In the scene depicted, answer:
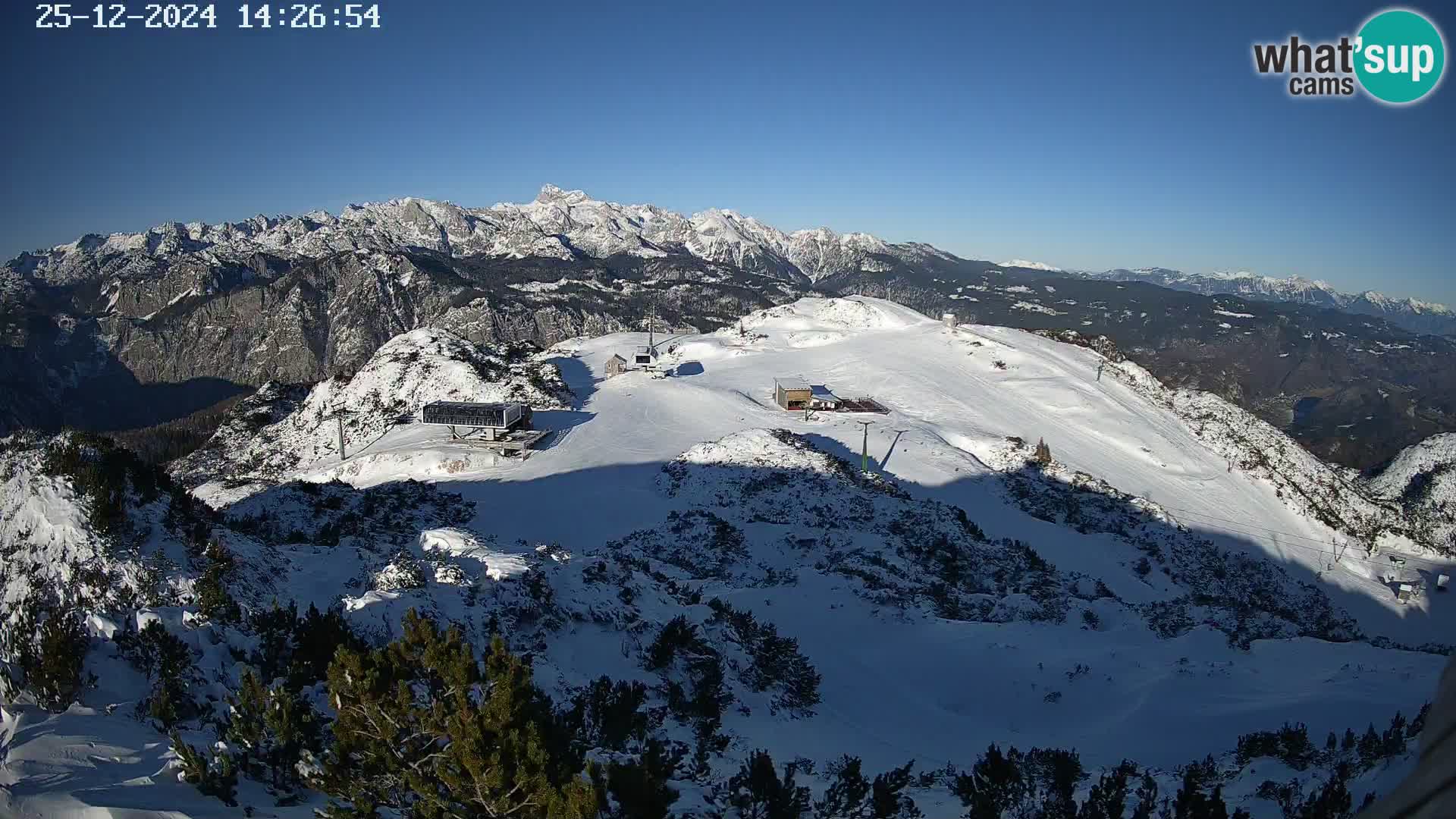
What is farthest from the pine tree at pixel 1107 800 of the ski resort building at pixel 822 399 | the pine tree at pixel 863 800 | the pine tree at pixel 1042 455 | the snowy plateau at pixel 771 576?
the ski resort building at pixel 822 399

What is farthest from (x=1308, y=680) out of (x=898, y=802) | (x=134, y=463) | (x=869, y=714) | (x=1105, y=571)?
(x=134, y=463)

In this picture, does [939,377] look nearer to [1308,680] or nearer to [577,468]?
[577,468]

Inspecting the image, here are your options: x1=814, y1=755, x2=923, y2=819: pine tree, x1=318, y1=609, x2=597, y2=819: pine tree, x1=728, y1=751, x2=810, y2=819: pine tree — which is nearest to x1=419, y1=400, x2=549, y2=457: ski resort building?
x1=728, y1=751, x2=810, y2=819: pine tree

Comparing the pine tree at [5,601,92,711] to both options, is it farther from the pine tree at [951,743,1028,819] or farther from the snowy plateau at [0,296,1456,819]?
the pine tree at [951,743,1028,819]

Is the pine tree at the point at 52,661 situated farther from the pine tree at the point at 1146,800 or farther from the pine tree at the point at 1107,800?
the pine tree at the point at 1146,800

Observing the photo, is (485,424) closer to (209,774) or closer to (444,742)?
(444,742)

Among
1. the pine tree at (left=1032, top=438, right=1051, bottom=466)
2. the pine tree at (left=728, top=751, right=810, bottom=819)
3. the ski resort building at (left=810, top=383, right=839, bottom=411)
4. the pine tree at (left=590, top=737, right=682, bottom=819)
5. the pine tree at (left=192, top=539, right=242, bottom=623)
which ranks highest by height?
the pine tree at (left=192, top=539, right=242, bottom=623)

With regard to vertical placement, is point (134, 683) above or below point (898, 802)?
above
